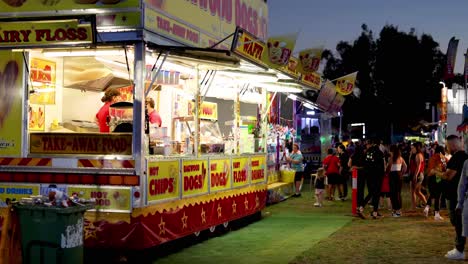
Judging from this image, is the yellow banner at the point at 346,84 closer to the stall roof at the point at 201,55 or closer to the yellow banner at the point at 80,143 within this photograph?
the stall roof at the point at 201,55

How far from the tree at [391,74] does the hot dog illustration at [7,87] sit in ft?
158

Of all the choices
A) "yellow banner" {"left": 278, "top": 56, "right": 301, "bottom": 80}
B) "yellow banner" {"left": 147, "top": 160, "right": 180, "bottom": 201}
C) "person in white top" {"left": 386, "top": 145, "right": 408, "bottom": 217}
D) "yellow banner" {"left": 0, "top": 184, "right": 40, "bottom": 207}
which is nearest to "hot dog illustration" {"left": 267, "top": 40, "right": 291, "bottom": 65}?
"yellow banner" {"left": 278, "top": 56, "right": 301, "bottom": 80}

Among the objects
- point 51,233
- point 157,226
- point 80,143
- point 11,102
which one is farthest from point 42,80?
point 51,233

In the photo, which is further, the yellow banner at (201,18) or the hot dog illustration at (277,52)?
the hot dog illustration at (277,52)

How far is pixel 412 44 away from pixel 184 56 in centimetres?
5013

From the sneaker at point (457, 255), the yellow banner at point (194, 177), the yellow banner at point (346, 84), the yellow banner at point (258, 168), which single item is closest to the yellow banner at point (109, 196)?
the yellow banner at point (194, 177)

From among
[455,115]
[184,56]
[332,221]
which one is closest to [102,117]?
[184,56]

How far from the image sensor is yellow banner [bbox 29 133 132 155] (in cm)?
970

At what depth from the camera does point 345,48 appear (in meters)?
61.3

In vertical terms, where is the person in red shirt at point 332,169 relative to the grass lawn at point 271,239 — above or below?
above

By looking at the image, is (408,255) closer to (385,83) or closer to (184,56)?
(184,56)

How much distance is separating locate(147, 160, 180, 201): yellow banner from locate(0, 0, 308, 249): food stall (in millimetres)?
15

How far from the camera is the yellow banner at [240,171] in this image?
13.7 meters

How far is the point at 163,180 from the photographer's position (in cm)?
1024
